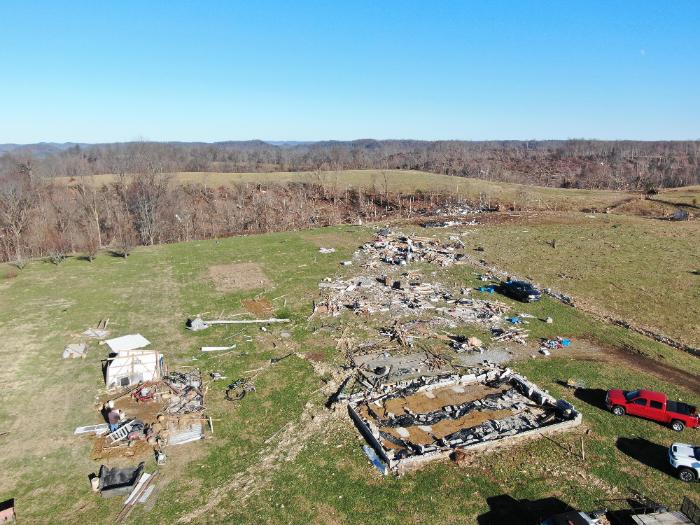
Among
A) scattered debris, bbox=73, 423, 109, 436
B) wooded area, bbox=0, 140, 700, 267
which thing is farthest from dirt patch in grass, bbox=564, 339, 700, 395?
wooded area, bbox=0, 140, 700, 267

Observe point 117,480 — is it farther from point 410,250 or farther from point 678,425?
point 410,250

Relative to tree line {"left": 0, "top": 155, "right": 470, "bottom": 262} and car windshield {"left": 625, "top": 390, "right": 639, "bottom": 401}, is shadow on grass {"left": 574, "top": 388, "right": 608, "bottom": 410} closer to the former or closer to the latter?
car windshield {"left": 625, "top": 390, "right": 639, "bottom": 401}

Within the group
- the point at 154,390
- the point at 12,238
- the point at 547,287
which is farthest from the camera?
the point at 12,238

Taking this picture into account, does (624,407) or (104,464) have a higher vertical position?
(624,407)

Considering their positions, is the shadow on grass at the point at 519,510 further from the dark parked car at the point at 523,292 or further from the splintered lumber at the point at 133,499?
the dark parked car at the point at 523,292

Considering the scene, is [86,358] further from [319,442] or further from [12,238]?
[12,238]

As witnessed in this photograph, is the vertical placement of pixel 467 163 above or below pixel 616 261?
above

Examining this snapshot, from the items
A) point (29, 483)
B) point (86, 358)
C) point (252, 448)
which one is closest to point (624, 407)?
point (252, 448)

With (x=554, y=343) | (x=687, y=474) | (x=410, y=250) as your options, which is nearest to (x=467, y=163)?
(x=410, y=250)
